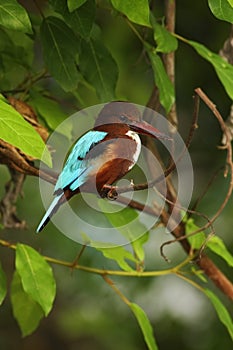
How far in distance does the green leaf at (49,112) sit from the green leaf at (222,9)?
395mm

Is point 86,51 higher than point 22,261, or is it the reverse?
point 86,51

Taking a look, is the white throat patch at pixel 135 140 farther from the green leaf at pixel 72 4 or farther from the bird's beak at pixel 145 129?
the green leaf at pixel 72 4

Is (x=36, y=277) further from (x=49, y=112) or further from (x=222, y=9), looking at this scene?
(x=222, y=9)

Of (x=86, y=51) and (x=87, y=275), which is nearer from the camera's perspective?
Result: (x=86, y=51)

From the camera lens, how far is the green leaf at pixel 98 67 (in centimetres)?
135

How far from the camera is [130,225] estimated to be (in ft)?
4.74

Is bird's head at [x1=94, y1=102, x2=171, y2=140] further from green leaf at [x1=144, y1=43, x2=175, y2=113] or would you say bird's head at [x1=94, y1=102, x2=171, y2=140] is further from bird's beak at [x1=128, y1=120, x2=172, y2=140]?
green leaf at [x1=144, y1=43, x2=175, y2=113]

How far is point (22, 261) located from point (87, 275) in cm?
142

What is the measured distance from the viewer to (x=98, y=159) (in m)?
0.95

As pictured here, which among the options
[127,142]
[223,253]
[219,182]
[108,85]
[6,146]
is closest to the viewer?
[127,142]

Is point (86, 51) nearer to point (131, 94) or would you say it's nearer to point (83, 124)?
point (83, 124)

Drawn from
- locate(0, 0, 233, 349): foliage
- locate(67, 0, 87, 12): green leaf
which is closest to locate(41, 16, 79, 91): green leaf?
locate(0, 0, 233, 349): foliage

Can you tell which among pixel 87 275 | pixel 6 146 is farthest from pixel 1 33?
pixel 87 275

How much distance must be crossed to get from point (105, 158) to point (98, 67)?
44cm
